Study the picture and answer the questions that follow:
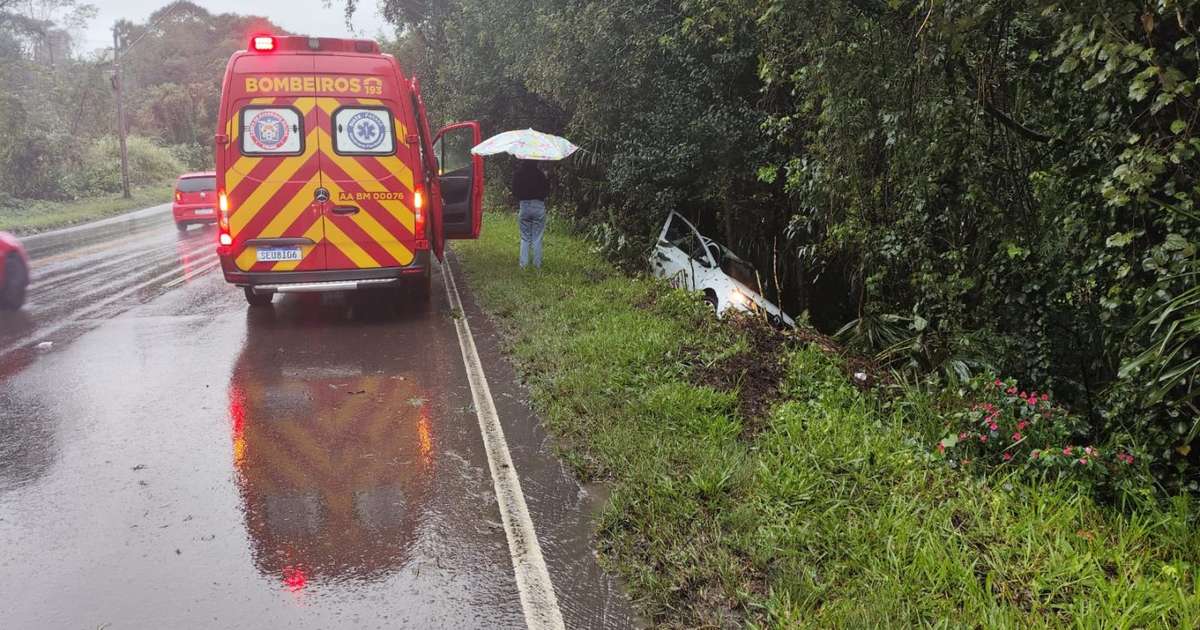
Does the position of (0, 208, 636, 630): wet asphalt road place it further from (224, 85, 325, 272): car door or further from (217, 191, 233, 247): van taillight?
(217, 191, 233, 247): van taillight

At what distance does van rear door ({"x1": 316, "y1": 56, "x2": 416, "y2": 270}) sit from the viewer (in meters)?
7.98

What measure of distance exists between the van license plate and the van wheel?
134 cm

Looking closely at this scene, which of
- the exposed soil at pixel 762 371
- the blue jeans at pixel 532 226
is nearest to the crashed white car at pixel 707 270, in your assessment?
the exposed soil at pixel 762 371

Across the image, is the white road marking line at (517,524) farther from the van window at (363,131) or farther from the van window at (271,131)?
the van window at (271,131)

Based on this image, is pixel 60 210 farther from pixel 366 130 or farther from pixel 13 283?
pixel 366 130

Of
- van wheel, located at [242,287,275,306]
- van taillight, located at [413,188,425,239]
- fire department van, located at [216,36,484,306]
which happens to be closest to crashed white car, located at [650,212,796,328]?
van taillight, located at [413,188,425,239]

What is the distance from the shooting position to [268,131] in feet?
25.8

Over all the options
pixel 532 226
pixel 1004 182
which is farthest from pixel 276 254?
pixel 1004 182

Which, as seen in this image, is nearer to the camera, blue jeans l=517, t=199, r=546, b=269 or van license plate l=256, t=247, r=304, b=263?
van license plate l=256, t=247, r=304, b=263

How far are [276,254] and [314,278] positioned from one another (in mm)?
438

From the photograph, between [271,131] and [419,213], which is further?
[419,213]

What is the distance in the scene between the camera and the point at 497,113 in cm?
1966

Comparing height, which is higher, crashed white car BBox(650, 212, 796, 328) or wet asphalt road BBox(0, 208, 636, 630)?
crashed white car BBox(650, 212, 796, 328)

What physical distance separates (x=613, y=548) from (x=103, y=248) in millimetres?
15808
